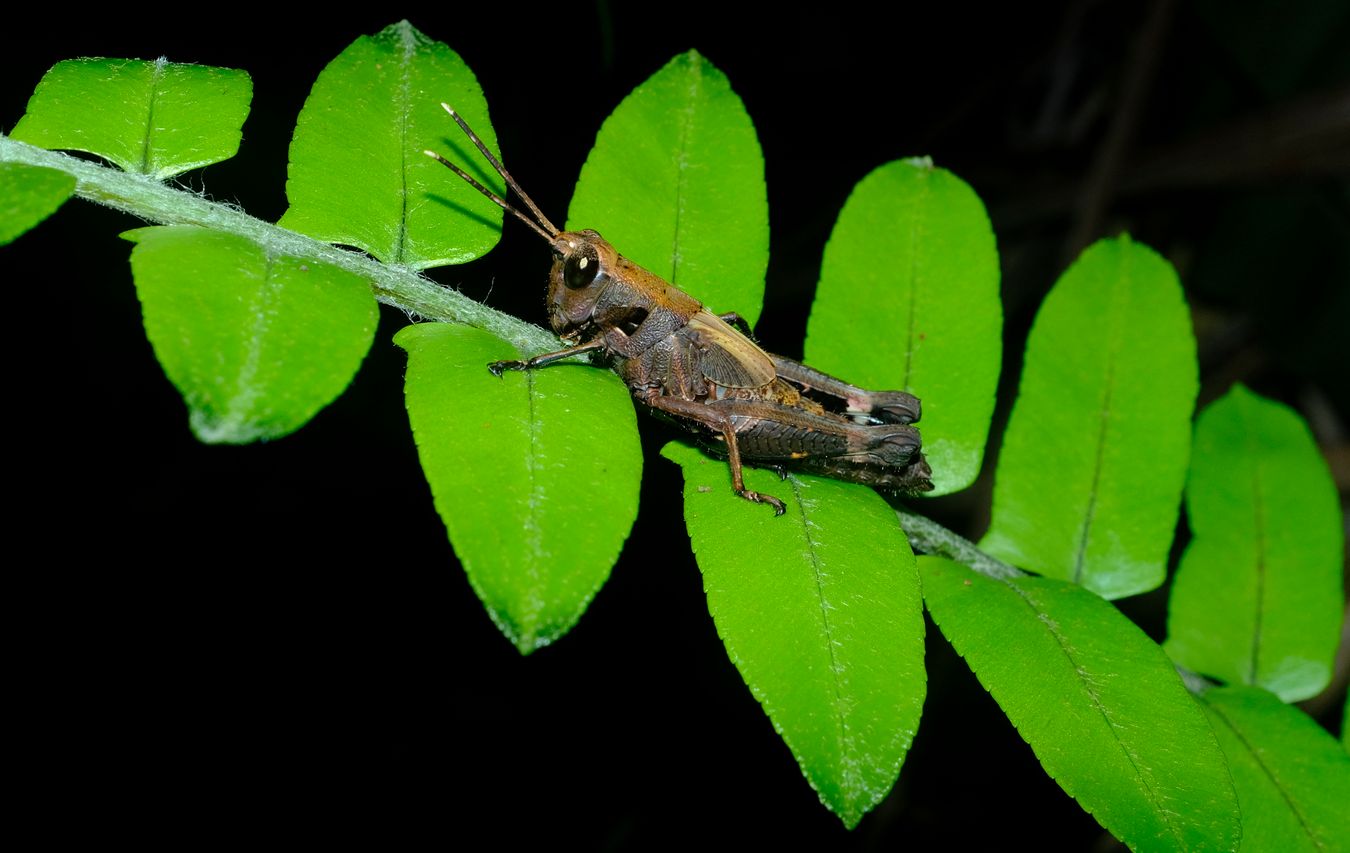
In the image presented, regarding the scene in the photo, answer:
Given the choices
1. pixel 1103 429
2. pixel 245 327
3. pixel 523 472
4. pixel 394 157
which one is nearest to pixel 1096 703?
pixel 1103 429

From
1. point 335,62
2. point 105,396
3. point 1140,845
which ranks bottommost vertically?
point 105,396

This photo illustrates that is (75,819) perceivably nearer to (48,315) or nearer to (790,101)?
(48,315)

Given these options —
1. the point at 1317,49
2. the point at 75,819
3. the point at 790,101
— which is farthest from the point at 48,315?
the point at 1317,49

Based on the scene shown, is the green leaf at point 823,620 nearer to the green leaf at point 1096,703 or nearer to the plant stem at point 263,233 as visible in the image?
the green leaf at point 1096,703

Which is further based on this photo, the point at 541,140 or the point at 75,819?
the point at 541,140

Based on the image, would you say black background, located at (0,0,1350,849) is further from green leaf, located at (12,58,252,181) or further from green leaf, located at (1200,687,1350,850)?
green leaf, located at (1200,687,1350,850)

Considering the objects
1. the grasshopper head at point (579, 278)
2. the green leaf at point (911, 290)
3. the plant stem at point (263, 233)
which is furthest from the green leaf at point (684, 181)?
the plant stem at point (263, 233)

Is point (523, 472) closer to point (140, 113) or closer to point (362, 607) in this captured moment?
point (140, 113)
